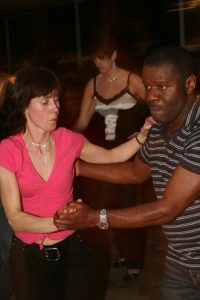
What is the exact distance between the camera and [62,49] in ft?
32.4

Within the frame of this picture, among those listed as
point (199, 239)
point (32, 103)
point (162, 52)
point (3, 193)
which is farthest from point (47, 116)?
point (199, 239)

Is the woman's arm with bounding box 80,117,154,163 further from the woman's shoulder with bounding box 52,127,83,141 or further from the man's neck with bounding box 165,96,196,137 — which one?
the man's neck with bounding box 165,96,196,137

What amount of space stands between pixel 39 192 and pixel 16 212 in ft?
0.51

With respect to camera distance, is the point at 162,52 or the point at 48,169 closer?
the point at 162,52

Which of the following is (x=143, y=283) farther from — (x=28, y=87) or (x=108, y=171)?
(x=28, y=87)

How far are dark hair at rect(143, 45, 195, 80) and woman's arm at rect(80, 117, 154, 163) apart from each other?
59 centimetres

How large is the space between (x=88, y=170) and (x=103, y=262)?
201 centimetres

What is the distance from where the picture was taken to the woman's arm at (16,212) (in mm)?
2445

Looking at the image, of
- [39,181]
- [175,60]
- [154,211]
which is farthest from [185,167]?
[39,181]

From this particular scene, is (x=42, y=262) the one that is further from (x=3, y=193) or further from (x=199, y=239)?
(x=199, y=239)

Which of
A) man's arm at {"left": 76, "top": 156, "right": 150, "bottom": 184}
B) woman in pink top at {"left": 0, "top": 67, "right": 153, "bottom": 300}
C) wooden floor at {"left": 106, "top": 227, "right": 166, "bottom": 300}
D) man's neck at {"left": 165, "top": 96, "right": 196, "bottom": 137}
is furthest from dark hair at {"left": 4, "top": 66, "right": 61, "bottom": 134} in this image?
wooden floor at {"left": 106, "top": 227, "right": 166, "bottom": 300}

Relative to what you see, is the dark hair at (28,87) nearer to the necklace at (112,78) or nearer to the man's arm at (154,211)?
the man's arm at (154,211)

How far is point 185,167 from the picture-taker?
2111 millimetres

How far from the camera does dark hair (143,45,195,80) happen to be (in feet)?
7.33
